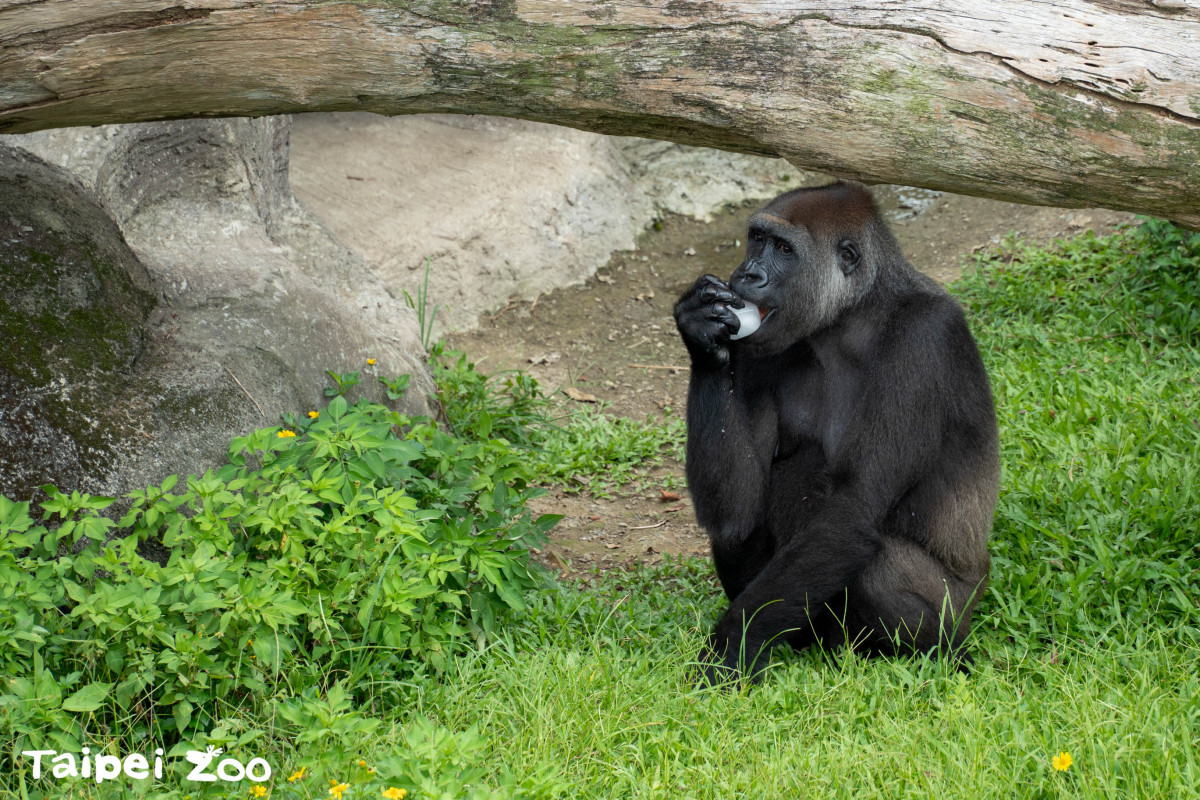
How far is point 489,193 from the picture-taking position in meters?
7.87

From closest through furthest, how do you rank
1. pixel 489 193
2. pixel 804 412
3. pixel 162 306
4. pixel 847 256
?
pixel 847 256 → pixel 804 412 → pixel 162 306 → pixel 489 193

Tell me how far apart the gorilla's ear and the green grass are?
1.30 metres

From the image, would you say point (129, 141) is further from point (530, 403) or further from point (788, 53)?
point (788, 53)

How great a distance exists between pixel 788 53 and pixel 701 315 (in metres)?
0.93

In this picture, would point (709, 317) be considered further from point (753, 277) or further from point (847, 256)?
point (847, 256)

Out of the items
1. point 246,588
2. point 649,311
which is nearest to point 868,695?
point 246,588

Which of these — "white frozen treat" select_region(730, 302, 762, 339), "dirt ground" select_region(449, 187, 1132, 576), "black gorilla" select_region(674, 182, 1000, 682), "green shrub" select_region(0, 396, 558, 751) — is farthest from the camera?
"dirt ground" select_region(449, 187, 1132, 576)

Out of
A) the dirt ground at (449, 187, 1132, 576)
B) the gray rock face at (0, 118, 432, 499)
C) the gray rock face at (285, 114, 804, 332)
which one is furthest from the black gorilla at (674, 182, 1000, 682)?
the gray rock face at (285, 114, 804, 332)

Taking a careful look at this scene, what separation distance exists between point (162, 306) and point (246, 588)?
1.80 m

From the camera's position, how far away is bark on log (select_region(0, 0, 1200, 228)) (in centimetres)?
297

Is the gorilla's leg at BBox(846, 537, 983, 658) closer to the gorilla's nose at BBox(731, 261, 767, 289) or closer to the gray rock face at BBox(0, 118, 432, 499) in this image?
the gorilla's nose at BBox(731, 261, 767, 289)

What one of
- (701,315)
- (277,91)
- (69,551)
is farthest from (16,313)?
(701,315)

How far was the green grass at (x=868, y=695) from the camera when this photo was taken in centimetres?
275

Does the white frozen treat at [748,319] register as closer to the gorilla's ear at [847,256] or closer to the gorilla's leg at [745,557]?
the gorilla's ear at [847,256]
